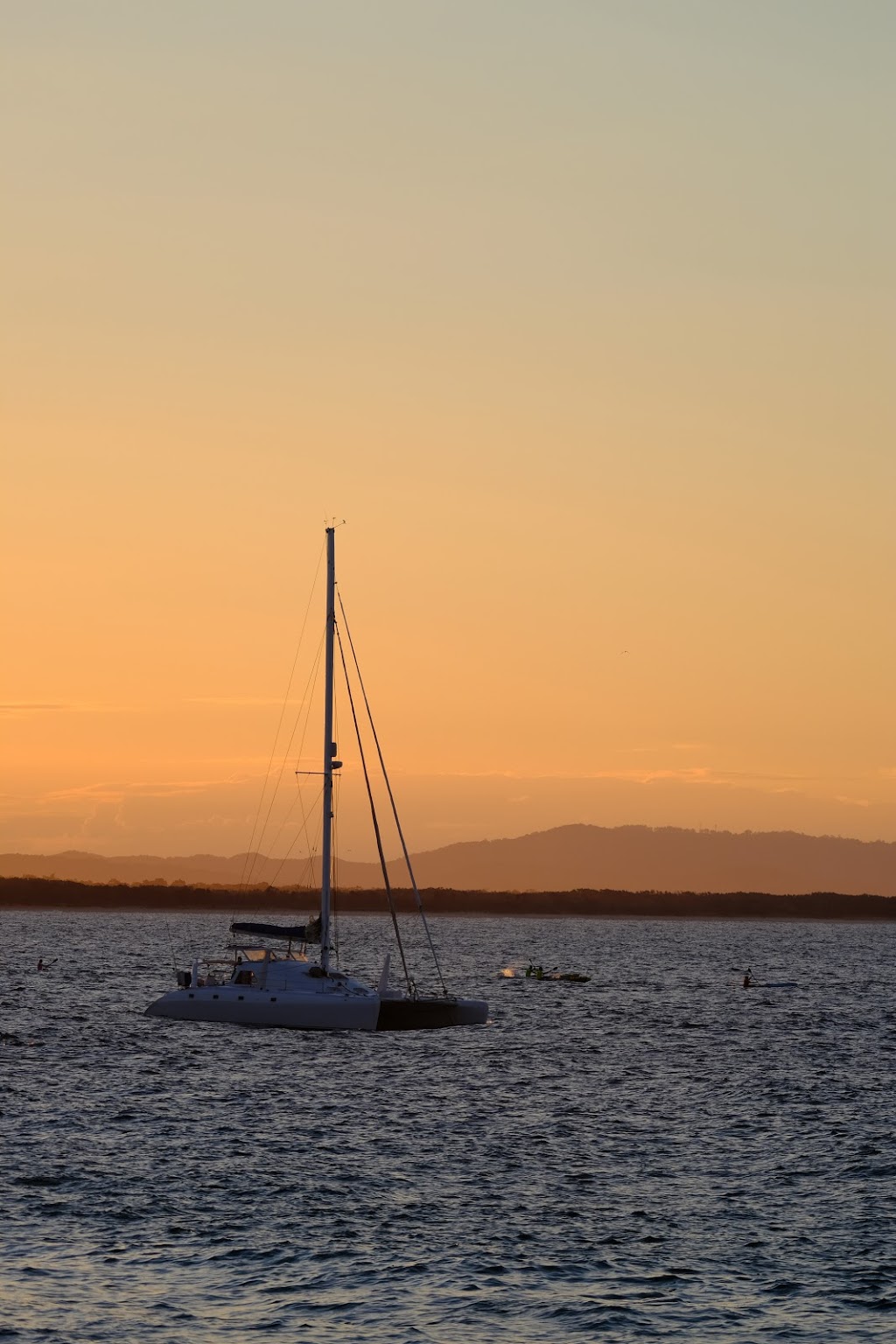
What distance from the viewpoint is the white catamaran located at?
67.7 metres

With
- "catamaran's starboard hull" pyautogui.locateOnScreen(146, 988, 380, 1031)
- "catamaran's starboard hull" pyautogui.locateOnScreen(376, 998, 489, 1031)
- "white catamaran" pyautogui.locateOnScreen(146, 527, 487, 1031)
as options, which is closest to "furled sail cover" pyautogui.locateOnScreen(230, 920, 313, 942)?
"white catamaran" pyautogui.locateOnScreen(146, 527, 487, 1031)

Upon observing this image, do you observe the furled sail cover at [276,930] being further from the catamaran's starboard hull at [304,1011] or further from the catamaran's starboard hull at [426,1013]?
the catamaran's starboard hull at [426,1013]

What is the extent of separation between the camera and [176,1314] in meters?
27.9

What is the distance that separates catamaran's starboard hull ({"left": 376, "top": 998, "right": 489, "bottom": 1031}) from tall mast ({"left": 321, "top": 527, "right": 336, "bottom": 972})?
134 inches

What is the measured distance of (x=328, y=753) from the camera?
232ft

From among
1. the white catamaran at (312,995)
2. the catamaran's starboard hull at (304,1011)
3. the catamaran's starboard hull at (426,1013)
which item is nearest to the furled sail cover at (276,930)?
the white catamaran at (312,995)

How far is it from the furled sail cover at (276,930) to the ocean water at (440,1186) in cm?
451

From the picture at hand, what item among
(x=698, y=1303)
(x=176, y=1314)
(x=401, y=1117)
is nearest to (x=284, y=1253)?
(x=176, y=1314)

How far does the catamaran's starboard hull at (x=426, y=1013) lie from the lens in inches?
2677

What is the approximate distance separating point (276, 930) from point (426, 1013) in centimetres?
729

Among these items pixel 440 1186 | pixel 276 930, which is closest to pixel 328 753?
pixel 276 930

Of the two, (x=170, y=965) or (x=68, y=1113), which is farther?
(x=170, y=965)

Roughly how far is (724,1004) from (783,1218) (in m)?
73.0

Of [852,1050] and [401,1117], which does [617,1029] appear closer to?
[852,1050]
